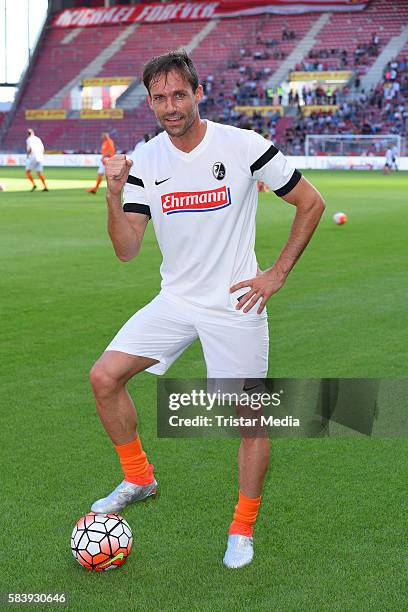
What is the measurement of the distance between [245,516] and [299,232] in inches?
51.8

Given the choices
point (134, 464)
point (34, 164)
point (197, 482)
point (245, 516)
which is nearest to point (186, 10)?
point (34, 164)

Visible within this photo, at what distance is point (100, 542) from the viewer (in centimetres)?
376

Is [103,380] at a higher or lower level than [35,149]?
higher

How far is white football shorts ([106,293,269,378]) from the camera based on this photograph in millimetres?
3975

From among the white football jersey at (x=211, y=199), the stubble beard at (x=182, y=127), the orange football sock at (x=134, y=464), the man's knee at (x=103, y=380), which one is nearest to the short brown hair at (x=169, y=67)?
the stubble beard at (x=182, y=127)

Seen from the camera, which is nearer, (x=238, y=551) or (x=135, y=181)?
(x=238, y=551)

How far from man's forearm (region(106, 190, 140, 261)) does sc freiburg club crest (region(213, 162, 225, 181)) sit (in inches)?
17.3

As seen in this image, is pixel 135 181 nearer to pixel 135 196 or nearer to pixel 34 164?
pixel 135 196

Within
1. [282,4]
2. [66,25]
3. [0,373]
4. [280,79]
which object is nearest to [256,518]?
[0,373]

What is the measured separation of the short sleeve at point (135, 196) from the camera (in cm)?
409

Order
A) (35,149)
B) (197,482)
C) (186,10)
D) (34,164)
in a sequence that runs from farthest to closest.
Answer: (186,10) < (34,164) < (35,149) < (197,482)

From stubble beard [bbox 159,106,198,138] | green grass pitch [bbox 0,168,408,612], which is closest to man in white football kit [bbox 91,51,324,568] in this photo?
stubble beard [bbox 159,106,198,138]

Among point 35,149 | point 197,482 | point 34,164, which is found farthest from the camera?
point 34,164

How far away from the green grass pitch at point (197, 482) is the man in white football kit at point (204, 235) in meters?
0.27
